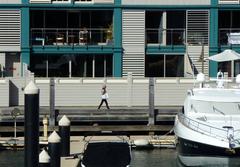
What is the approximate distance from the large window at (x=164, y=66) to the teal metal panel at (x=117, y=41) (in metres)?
2.30

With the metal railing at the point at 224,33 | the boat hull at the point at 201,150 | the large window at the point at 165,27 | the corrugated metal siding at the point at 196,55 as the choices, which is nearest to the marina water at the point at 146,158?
the boat hull at the point at 201,150

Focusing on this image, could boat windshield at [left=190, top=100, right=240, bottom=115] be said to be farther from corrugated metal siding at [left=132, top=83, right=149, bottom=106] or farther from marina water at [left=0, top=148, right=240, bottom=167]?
corrugated metal siding at [left=132, top=83, right=149, bottom=106]

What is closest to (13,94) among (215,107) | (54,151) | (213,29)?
(215,107)

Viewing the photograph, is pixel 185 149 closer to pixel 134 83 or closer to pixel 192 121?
pixel 192 121

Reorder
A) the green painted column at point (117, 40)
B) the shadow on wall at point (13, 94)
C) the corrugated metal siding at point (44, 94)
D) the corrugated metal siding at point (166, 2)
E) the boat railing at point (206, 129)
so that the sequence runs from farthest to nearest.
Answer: the corrugated metal siding at point (166, 2) < the green painted column at point (117, 40) < the shadow on wall at point (13, 94) < the corrugated metal siding at point (44, 94) < the boat railing at point (206, 129)

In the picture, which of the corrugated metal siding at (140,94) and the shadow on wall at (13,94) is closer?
the corrugated metal siding at (140,94)

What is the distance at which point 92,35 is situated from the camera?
57.7 metres

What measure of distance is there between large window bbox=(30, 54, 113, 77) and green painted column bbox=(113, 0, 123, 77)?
0.74m

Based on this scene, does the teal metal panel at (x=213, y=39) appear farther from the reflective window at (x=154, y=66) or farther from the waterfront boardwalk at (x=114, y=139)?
the waterfront boardwalk at (x=114, y=139)

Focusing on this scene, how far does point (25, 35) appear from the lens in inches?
2232

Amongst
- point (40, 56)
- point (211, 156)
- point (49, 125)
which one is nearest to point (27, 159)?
point (211, 156)

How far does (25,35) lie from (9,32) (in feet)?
4.01

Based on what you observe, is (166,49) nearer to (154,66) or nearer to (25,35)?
(154,66)

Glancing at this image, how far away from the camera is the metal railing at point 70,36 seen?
5697 cm
